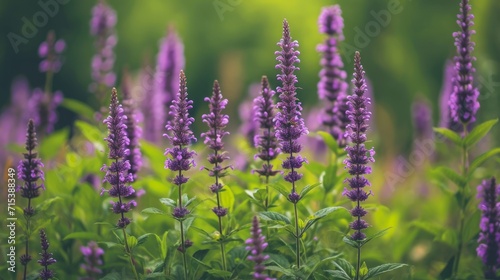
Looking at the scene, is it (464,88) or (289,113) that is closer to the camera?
(289,113)

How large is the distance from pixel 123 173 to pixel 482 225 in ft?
8.27

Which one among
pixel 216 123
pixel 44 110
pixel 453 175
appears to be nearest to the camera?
pixel 216 123

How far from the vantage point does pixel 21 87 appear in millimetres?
11164

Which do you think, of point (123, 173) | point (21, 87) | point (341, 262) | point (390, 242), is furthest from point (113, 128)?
point (21, 87)

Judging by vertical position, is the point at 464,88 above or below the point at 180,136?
above

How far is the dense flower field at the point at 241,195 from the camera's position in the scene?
4.25 metres

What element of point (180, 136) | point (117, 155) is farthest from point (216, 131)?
point (117, 155)

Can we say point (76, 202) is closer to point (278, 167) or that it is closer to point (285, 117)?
point (278, 167)

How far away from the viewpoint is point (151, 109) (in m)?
7.70

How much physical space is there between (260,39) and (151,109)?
27.2 ft

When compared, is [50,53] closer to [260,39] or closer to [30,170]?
[30,170]

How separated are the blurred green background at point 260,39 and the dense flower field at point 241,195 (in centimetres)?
731

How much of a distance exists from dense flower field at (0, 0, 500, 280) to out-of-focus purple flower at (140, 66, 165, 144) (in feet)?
0.09

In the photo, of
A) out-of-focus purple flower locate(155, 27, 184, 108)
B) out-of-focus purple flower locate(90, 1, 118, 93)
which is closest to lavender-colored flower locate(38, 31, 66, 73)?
out-of-focus purple flower locate(90, 1, 118, 93)
